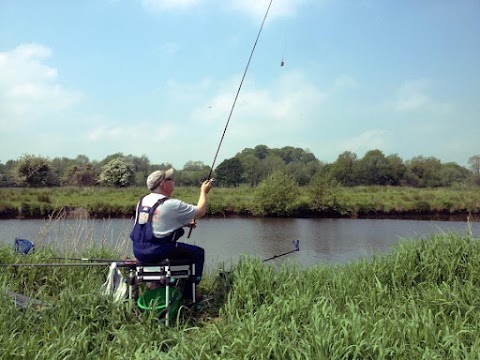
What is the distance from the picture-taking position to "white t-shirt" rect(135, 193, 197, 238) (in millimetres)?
3760

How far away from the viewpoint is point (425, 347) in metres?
3.07

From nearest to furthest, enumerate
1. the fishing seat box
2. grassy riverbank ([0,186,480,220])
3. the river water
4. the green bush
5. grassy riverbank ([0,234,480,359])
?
grassy riverbank ([0,234,480,359])
the fishing seat box
the river water
grassy riverbank ([0,186,480,220])
the green bush

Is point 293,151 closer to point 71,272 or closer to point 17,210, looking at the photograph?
point 17,210

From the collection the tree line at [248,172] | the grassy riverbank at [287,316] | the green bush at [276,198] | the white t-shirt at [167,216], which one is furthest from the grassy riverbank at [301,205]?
the white t-shirt at [167,216]

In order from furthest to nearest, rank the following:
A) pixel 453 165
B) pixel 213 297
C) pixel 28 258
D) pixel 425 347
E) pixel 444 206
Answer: pixel 453 165 < pixel 444 206 < pixel 28 258 < pixel 213 297 < pixel 425 347

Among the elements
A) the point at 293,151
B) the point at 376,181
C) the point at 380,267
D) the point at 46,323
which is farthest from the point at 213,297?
the point at 293,151

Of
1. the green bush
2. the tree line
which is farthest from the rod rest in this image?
the tree line

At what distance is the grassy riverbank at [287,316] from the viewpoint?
115 inches

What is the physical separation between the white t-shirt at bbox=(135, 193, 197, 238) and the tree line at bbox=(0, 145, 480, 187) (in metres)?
33.4

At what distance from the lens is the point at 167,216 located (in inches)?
148

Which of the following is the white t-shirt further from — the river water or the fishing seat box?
the river water

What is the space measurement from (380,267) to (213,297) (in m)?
1.94

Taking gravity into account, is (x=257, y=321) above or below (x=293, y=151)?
below

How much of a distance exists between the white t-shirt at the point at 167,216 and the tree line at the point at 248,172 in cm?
3337
